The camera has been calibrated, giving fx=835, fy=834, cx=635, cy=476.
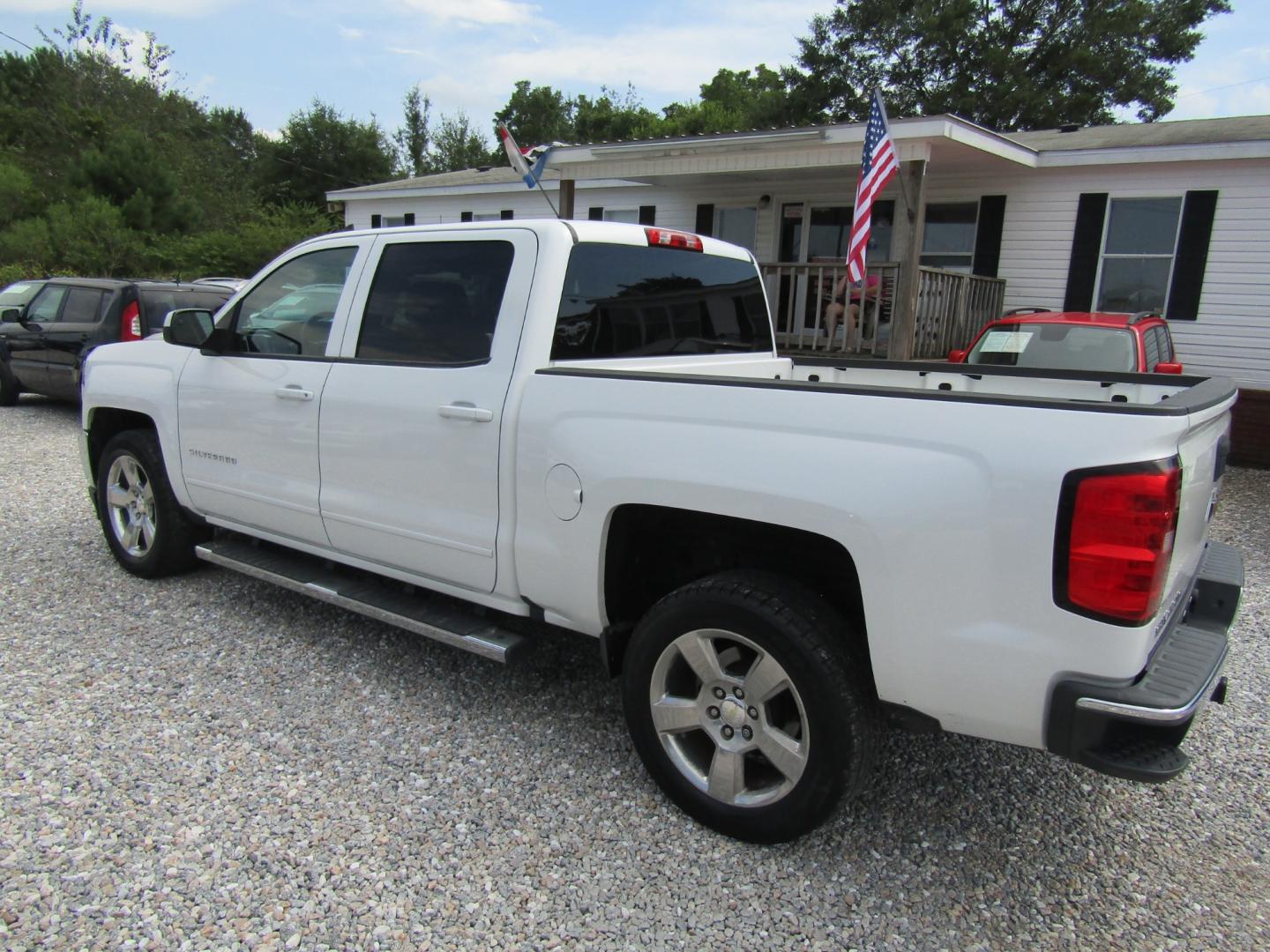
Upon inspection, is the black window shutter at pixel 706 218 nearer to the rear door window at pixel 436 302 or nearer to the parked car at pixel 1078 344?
the parked car at pixel 1078 344

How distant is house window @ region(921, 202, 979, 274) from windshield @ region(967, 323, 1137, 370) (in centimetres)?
451

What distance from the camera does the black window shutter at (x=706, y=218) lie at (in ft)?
49.4

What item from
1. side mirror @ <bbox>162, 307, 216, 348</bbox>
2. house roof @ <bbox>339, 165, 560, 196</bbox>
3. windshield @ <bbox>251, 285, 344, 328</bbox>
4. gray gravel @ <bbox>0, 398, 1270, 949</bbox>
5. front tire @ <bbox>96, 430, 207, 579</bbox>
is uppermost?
house roof @ <bbox>339, 165, 560, 196</bbox>

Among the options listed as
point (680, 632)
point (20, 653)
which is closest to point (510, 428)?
point (680, 632)

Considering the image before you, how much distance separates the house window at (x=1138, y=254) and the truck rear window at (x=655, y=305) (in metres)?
9.57

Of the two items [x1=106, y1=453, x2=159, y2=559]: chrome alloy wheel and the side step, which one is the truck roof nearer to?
the side step

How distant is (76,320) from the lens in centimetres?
992

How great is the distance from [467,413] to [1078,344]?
6.96 m

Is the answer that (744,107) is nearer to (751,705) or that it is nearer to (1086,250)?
(1086,250)

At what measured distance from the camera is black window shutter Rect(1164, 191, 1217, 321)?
1069 cm

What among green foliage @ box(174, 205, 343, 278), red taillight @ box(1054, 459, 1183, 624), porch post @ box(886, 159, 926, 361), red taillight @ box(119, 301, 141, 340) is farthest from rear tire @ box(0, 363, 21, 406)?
green foliage @ box(174, 205, 343, 278)

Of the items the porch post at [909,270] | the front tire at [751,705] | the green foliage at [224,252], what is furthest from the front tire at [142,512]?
the green foliage at [224,252]

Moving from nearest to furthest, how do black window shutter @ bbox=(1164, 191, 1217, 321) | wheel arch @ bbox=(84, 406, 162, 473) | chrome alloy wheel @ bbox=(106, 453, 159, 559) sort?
chrome alloy wheel @ bbox=(106, 453, 159, 559), wheel arch @ bbox=(84, 406, 162, 473), black window shutter @ bbox=(1164, 191, 1217, 321)

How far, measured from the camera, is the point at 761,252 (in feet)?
47.1
